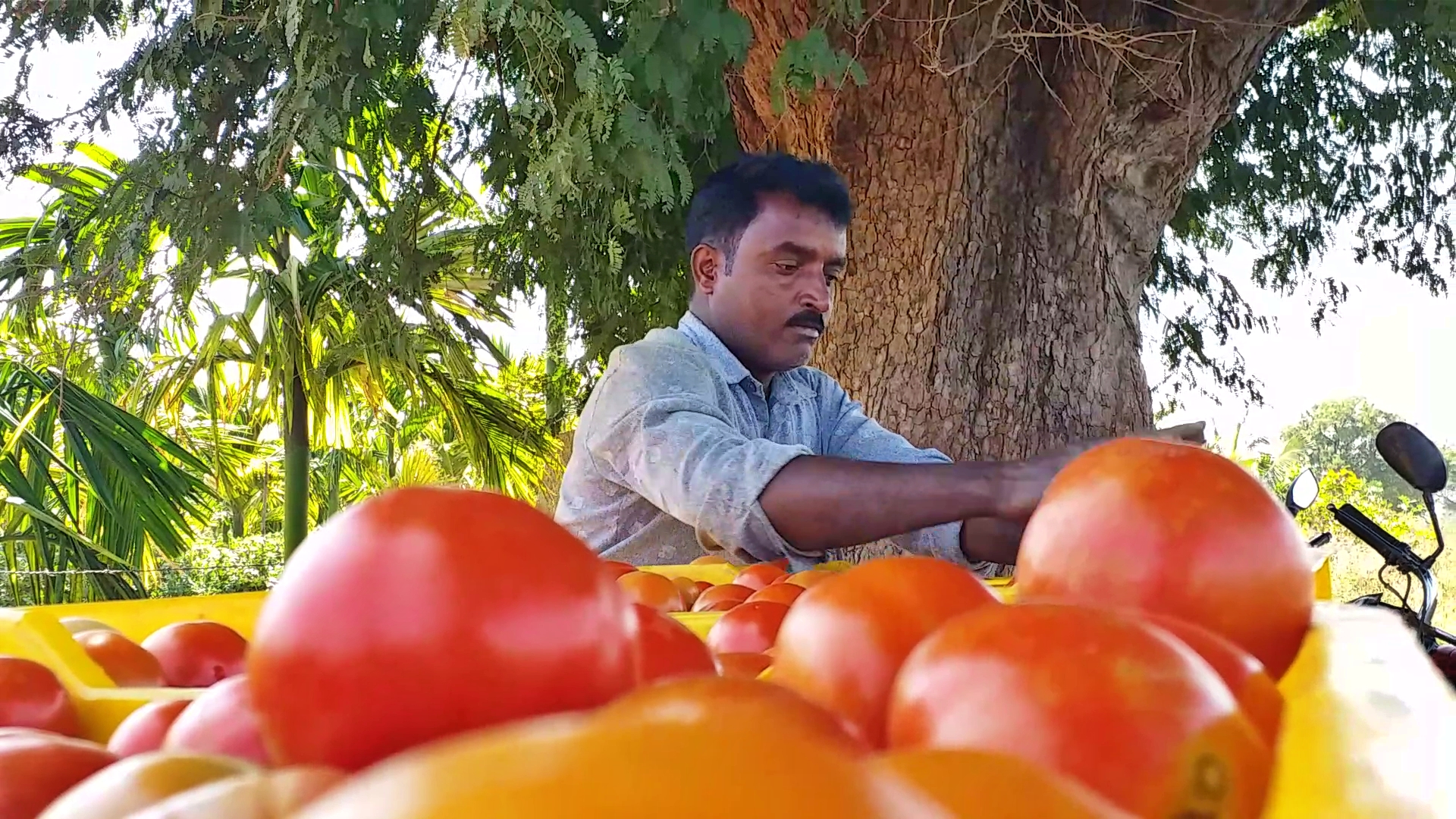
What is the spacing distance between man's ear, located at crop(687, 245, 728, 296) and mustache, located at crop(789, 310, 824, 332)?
195 mm

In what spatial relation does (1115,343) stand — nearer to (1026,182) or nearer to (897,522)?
(1026,182)

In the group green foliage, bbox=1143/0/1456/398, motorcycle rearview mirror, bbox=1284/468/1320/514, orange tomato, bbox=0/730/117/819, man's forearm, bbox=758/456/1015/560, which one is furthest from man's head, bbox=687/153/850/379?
green foliage, bbox=1143/0/1456/398

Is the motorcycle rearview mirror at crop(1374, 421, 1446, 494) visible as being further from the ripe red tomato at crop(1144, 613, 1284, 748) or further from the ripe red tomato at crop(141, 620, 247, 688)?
the ripe red tomato at crop(141, 620, 247, 688)

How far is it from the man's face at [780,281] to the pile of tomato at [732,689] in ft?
5.84

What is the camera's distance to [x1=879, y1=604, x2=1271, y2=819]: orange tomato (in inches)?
16.8

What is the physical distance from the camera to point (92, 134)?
305cm

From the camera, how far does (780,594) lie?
1340 millimetres

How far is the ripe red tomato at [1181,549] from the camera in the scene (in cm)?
69

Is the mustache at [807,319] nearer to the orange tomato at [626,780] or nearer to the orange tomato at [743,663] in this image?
the orange tomato at [743,663]

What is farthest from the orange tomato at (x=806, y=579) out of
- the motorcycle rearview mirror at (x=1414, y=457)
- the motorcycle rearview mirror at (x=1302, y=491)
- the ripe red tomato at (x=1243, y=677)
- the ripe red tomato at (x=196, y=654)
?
the motorcycle rearview mirror at (x=1414, y=457)

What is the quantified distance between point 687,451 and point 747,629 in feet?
3.29

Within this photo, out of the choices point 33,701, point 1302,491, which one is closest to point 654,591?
point 33,701

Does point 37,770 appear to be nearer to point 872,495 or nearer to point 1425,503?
point 872,495

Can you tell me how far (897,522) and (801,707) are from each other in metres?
1.70
